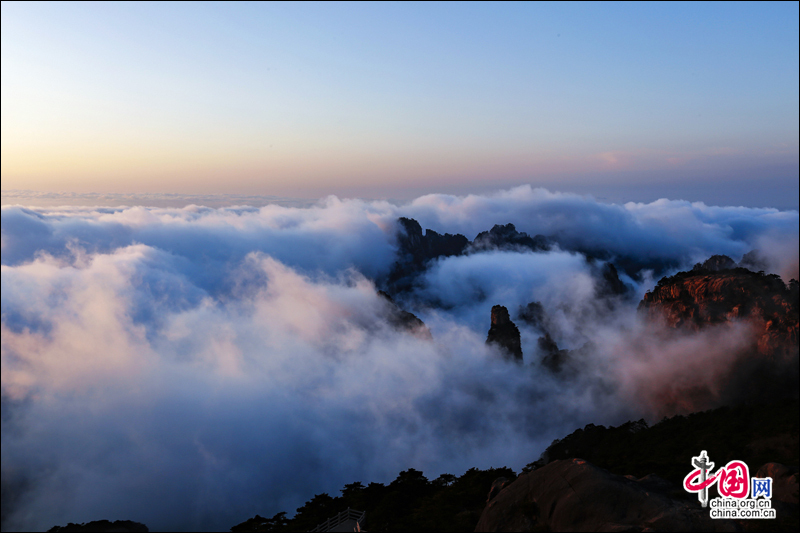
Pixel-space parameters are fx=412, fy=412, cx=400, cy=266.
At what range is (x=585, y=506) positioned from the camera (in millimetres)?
29438

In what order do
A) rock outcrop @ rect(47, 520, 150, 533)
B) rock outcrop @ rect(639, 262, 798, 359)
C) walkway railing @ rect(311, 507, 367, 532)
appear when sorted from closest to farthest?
1. rock outcrop @ rect(47, 520, 150, 533)
2. walkway railing @ rect(311, 507, 367, 532)
3. rock outcrop @ rect(639, 262, 798, 359)

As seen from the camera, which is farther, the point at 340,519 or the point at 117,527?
the point at 340,519

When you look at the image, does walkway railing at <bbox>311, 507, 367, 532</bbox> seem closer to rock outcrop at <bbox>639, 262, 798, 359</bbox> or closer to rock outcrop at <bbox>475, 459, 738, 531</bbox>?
rock outcrop at <bbox>475, 459, 738, 531</bbox>

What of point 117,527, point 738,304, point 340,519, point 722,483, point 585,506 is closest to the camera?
point 585,506

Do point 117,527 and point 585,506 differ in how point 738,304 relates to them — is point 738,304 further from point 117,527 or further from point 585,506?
point 117,527

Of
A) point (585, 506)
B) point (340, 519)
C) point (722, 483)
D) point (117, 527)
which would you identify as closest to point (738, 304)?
point (722, 483)

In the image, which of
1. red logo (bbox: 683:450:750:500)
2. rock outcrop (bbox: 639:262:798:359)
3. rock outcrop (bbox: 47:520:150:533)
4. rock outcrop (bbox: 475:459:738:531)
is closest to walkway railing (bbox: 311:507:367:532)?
rock outcrop (bbox: 47:520:150:533)

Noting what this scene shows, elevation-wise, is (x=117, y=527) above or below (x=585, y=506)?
below

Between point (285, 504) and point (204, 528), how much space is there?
3525 centimetres

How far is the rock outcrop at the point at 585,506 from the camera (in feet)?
87.7

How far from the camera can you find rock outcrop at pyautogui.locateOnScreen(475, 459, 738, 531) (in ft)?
87.7

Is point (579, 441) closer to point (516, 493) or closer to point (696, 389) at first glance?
point (696, 389)

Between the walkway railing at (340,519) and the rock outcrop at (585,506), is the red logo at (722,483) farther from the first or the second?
the walkway railing at (340,519)

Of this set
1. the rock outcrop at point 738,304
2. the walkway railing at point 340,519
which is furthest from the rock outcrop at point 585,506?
the rock outcrop at point 738,304
